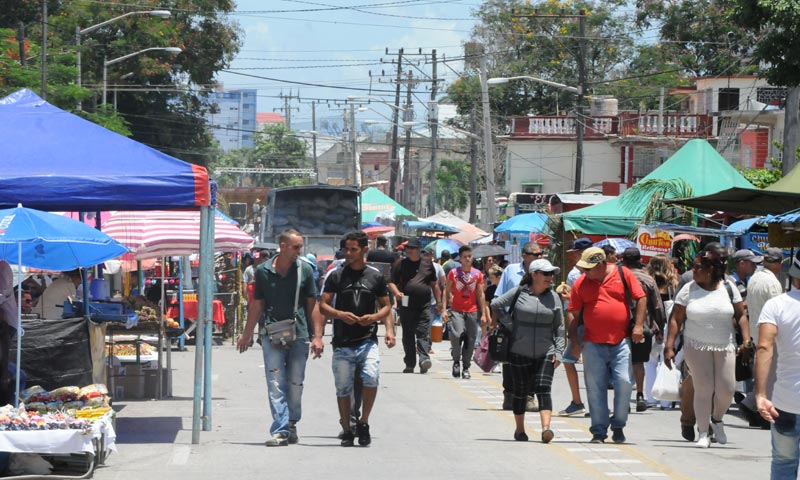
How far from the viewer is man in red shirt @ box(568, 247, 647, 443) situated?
39.6 feet

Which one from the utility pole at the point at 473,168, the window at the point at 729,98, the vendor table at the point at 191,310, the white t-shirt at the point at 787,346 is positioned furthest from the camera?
the utility pole at the point at 473,168

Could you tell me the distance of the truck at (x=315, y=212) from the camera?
38.4 m

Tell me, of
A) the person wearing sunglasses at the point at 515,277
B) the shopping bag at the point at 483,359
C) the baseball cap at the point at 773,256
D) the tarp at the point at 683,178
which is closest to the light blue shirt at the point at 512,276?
the person wearing sunglasses at the point at 515,277

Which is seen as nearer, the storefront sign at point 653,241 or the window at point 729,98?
the storefront sign at point 653,241

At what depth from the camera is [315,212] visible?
38719mm

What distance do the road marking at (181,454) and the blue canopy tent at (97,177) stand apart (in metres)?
0.28

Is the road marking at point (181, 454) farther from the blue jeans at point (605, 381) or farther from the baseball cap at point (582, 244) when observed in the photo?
the baseball cap at point (582, 244)

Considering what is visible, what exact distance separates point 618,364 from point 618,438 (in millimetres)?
704

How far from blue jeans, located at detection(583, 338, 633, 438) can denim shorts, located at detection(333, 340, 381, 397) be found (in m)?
2.09

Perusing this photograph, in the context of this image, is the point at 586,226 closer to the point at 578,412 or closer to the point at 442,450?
the point at 578,412

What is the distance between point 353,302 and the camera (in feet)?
38.0

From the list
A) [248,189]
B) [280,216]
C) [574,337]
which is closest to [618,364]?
[574,337]

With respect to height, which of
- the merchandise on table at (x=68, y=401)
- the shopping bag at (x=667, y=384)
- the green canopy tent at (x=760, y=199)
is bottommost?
the shopping bag at (x=667, y=384)

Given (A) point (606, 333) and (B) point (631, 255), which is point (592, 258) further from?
(B) point (631, 255)
